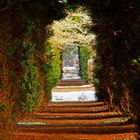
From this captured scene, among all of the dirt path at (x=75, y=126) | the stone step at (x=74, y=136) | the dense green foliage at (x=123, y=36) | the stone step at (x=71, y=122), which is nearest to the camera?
the dense green foliage at (x=123, y=36)

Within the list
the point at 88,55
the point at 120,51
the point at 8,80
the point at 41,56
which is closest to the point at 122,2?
the point at 120,51

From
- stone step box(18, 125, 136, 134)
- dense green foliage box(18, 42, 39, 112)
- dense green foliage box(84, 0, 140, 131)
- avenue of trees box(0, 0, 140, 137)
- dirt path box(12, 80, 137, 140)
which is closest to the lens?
dense green foliage box(84, 0, 140, 131)

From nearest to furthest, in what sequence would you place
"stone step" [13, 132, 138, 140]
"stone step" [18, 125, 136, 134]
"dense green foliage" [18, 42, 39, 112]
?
"stone step" [13, 132, 138, 140] < "stone step" [18, 125, 136, 134] < "dense green foliage" [18, 42, 39, 112]

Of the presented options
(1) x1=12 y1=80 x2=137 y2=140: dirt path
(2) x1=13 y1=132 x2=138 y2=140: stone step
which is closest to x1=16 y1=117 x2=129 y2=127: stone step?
(1) x1=12 y1=80 x2=137 y2=140: dirt path

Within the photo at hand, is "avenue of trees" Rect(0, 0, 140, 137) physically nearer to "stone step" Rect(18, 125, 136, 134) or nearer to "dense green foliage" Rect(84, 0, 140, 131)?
"dense green foliage" Rect(84, 0, 140, 131)

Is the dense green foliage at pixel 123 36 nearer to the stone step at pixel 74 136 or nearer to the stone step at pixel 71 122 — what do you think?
the stone step at pixel 74 136

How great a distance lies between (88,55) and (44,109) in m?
26.6

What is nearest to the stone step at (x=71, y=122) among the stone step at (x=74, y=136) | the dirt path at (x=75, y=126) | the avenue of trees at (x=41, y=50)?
the dirt path at (x=75, y=126)

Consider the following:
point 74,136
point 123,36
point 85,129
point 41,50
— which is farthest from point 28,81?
point 123,36

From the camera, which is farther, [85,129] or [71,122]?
[71,122]

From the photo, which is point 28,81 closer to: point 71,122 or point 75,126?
point 71,122

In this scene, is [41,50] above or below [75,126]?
above

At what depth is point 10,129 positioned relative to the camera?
1420cm

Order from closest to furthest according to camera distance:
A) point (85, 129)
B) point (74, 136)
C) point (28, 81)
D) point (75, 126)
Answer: point (74, 136)
point (85, 129)
point (75, 126)
point (28, 81)
